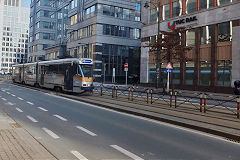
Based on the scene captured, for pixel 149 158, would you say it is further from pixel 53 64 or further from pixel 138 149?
pixel 53 64

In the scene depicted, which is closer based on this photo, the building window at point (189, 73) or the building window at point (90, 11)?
the building window at point (189, 73)

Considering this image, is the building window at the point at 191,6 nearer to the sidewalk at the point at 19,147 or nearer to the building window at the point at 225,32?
the building window at the point at 225,32

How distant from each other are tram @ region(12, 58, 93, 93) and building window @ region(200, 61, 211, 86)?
52.6ft

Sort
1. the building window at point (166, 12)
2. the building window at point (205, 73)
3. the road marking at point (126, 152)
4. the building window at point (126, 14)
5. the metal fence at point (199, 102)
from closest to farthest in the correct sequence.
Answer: the road marking at point (126, 152) → the metal fence at point (199, 102) → the building window at point (205, 73) → the building window at point (166, 12) → the building window at point (126, 14)

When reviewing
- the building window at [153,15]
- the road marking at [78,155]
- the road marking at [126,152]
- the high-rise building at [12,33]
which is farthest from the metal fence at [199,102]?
the high-rise building at [12,33]

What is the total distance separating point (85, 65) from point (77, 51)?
125 ft

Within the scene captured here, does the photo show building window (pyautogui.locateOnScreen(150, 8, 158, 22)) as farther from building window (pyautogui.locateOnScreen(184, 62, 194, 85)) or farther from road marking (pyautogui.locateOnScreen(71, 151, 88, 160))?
road marking (pyautogui.locateOnScreen(71, 151, 88, 160))

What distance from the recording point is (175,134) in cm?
869

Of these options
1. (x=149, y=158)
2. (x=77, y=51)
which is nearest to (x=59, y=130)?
(x=149, y=158)

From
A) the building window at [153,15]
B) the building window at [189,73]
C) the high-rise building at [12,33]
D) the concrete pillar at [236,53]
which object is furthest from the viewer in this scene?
the high-rise building at [12,33]

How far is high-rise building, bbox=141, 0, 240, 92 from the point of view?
1176 inches

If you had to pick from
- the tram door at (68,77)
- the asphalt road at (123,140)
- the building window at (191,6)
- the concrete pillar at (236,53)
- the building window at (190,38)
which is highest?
the building window at (191,6)

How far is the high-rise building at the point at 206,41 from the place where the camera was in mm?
29875

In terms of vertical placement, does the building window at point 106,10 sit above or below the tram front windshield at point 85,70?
above
